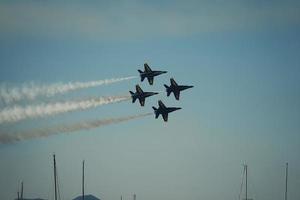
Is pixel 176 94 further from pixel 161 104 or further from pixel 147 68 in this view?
pixel 147 68

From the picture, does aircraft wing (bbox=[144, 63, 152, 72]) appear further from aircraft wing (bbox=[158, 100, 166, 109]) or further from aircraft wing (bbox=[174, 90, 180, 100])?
aircraft wing (bbox=[158, 100, 166, 109])

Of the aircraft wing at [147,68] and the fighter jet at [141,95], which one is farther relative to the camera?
the aircraft wing at [147,68]

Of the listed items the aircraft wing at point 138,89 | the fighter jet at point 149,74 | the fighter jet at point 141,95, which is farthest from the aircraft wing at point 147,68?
the fighter jet at point 141,95

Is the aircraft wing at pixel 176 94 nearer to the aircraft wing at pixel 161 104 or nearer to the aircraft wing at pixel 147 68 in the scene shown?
the aircraft wing at pixel 161 104

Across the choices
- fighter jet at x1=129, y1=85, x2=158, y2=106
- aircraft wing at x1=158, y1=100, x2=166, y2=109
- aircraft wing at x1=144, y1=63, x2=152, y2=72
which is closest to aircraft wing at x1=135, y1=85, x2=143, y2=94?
fighter jet at x1=129, y1=85, x2=158, y2=106

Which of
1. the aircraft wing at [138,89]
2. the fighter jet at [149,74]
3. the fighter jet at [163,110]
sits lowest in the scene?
the fighter jet at [163,110]

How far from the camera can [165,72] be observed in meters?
167

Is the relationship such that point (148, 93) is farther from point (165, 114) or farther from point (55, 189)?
point (55, 189)

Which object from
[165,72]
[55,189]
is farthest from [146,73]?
[55,189]

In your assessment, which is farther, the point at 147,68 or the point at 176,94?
the point at 147,68

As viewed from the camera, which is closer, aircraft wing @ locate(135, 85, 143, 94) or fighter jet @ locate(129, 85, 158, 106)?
fighter jet @ locate(129, 85, 158, 106)

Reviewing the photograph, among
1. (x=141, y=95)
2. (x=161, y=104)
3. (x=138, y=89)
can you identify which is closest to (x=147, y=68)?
(x=138, y=89)

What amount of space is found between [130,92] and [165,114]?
33.9 feet

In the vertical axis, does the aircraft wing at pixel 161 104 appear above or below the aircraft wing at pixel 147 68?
below
